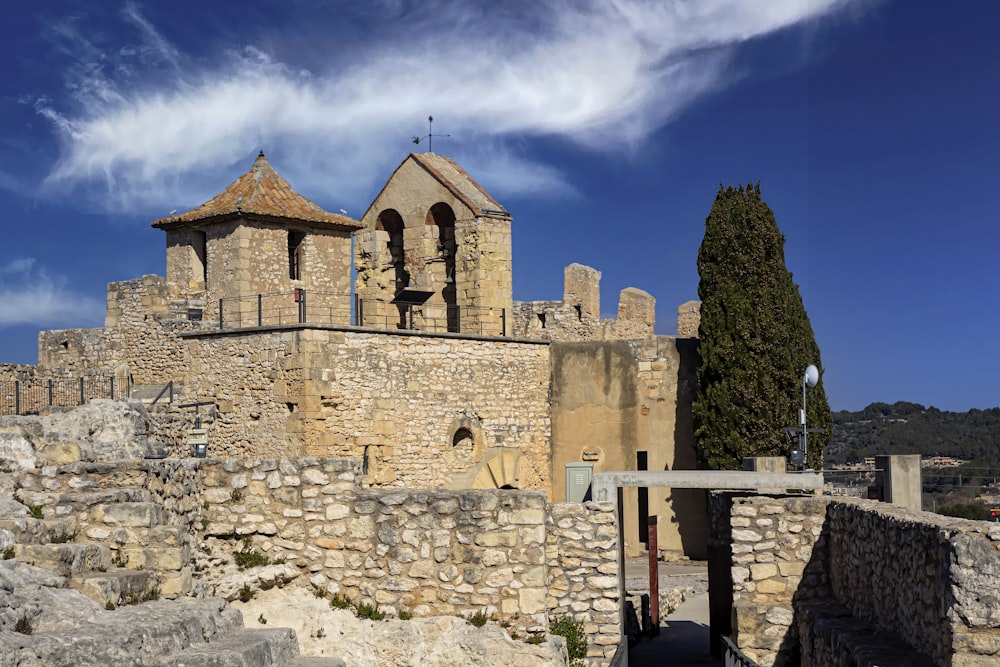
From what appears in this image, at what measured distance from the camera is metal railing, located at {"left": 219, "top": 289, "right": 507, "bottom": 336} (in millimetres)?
25062

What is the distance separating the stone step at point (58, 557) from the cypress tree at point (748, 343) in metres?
17.7

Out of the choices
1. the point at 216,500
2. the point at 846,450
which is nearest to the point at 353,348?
the point at 216,500

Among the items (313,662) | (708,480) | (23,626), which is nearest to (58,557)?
(23,626)

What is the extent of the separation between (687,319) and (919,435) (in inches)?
1056

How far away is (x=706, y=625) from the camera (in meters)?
17.8

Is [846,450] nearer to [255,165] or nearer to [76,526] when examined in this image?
[255,165]

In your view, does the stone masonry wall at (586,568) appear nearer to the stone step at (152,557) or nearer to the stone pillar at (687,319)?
the stone step at (152,557)

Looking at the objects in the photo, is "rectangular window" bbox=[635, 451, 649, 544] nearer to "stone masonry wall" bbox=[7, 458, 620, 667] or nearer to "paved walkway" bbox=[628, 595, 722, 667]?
"paved walkway" bbox=[628, 595, 722, 667]

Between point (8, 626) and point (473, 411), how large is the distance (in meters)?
18.7

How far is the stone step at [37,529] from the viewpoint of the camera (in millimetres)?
7797

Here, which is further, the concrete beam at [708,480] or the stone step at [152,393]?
the stone step at [152,393]

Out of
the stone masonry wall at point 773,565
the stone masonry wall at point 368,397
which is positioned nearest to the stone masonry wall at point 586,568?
the stone masonry wall at point 773,565

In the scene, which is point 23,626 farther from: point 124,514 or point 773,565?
point 773,565

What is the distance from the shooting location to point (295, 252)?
26.9 metres
